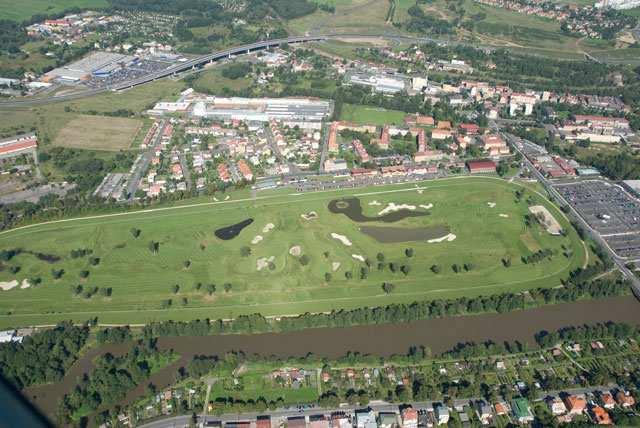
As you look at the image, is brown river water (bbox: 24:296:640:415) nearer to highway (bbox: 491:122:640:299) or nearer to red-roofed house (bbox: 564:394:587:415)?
highway (bbox: 491:122:640:299)

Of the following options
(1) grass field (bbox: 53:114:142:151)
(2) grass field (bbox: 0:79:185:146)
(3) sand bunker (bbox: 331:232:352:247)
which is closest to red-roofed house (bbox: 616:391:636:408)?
(3) sand bunker (bbox: 331:232:352:247)

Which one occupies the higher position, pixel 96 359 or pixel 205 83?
pixel 205 83

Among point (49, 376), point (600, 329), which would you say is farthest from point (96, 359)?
point (600, 329)

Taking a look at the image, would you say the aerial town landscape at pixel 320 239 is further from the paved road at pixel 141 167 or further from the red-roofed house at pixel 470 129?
the red-roofed house at pixel 470 129

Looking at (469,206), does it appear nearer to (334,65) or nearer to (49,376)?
(49,376)

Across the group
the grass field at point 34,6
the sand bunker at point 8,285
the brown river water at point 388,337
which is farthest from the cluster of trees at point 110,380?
the grass field at point 34,6

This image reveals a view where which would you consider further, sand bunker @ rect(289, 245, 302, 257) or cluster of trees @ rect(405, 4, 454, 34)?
cluster of trees @ rect(405, 4, 454, 34)
